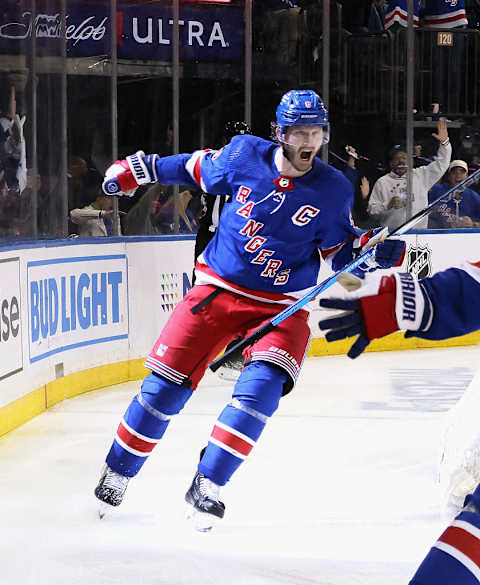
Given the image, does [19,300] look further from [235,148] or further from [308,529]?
[308,529]

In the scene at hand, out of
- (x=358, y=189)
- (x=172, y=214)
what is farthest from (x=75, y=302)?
(x=358, y=189)

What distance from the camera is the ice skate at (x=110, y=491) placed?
3574mm

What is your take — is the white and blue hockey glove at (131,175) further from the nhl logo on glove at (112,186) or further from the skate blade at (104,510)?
the skate blade at (104,510)

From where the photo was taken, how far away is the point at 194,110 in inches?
308

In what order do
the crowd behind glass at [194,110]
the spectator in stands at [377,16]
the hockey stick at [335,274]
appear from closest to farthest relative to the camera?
the hockey stick at [335,274] < the crowd behind glass at [194,110] < the spectator in stands at [377,16]

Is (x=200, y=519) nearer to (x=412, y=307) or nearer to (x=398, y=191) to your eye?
(x=412, y=307)

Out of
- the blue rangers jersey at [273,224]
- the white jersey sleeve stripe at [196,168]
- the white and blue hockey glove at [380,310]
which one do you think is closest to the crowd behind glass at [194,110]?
the white jersey sleeve stripe at [196,168]

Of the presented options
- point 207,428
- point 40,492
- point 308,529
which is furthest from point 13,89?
point 308,529

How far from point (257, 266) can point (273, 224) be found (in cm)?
14

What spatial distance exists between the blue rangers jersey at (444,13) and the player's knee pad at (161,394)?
6185 mm

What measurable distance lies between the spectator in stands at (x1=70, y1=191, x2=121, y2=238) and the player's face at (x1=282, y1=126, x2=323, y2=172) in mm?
2946

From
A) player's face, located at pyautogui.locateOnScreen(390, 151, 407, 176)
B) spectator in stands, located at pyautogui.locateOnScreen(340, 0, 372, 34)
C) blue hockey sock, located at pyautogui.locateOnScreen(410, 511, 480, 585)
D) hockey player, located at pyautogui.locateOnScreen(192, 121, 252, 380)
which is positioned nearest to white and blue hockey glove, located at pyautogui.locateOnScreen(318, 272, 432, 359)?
blue hockey sock, located at pyautogui.locateOnScreen(410, 511, 480, 585)

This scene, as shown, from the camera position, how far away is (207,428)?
514 cm

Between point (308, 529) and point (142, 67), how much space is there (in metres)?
4.71
